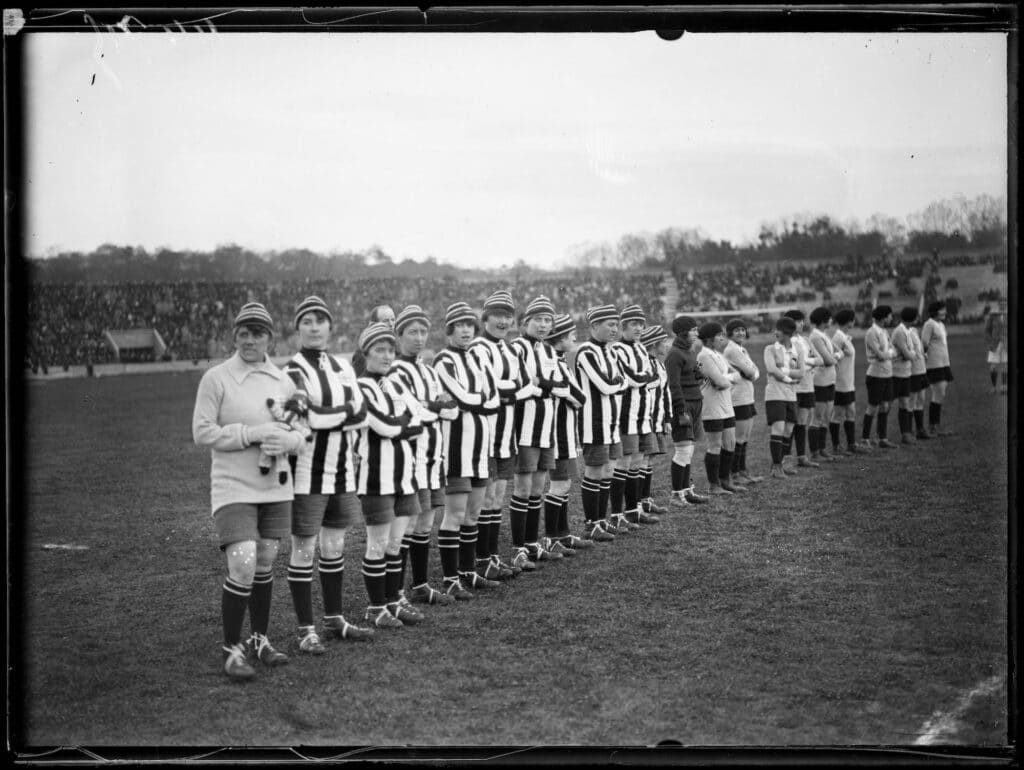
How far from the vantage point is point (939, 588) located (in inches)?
275

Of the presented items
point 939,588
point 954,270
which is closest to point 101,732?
point 939,588

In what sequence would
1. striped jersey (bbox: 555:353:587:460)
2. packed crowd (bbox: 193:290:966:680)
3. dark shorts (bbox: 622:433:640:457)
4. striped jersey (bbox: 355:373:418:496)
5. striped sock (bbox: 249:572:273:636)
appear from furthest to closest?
dark shorts (bbox: 622:433:640:457)
striped jersey (bbox: 555:353:587:460)
striped jersey (bbox: 355:373:418:496)
striped sock (bbox: 249:572:273:636)
packed crowd (bbox: 193:290:966:680)

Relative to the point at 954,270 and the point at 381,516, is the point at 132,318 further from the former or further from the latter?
the point at 954,270

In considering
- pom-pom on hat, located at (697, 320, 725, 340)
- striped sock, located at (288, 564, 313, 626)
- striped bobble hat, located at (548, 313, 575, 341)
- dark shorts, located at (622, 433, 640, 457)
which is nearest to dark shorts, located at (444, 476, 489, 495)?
striped sock, located at (288, 564, 313, 626)

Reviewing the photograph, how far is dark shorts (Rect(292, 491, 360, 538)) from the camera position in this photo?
616 centimetres

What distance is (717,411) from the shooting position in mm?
10867

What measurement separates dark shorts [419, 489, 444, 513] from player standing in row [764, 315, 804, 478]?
5660 mm

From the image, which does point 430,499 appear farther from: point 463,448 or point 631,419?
point 631,419

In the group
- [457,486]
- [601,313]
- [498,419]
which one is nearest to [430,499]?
[457,486]

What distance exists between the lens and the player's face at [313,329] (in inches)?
244

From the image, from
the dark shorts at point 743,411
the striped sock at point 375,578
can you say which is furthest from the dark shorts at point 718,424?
the striped sock at point 375,578

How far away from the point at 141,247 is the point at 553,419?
3.55 meters

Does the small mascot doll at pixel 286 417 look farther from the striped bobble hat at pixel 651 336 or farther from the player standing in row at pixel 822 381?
the player standing in row at pixel 822 381

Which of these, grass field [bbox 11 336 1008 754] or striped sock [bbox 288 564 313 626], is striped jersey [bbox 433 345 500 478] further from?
striped sock [bbox 288 564 313 626]
